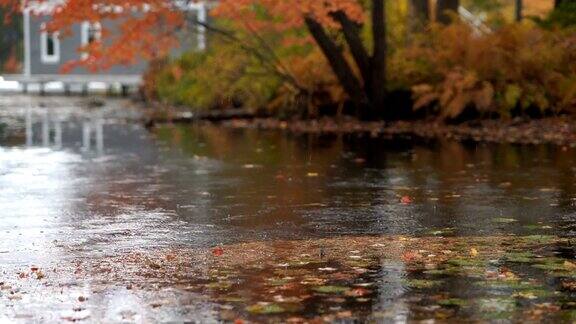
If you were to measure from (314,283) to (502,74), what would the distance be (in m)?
19.9

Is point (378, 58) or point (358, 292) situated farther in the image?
point (378, 58)

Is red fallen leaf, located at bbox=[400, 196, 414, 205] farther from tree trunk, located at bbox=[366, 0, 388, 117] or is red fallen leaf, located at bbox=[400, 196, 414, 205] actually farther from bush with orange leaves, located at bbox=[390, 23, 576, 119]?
tree trunk, located at bbox=[366, 0, 388, 117]

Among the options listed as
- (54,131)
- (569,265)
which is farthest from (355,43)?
(569,265)

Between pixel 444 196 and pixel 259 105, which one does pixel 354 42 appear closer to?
pixel 259 105

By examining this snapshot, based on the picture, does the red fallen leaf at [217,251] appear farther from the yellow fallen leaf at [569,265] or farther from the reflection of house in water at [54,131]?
the reflection of house in water at [54,131]

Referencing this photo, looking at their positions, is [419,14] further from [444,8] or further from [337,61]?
[337,61]

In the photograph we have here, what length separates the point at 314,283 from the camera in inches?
388

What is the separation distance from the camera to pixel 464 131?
92.5 ft

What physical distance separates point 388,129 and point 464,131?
2.06 m

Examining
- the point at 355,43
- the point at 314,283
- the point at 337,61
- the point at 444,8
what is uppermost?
the point at 444,8

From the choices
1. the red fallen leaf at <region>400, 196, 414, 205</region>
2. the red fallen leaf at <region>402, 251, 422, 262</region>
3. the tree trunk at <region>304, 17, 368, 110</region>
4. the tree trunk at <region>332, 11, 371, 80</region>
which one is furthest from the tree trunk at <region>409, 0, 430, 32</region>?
the red fallen leaf at <region>402, 251, 422, 262</region>

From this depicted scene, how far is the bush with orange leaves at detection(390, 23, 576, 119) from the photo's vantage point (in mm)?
28547

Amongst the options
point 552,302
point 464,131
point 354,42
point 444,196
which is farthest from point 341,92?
point 552,302

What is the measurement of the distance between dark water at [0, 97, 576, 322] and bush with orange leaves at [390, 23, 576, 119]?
3.02m
